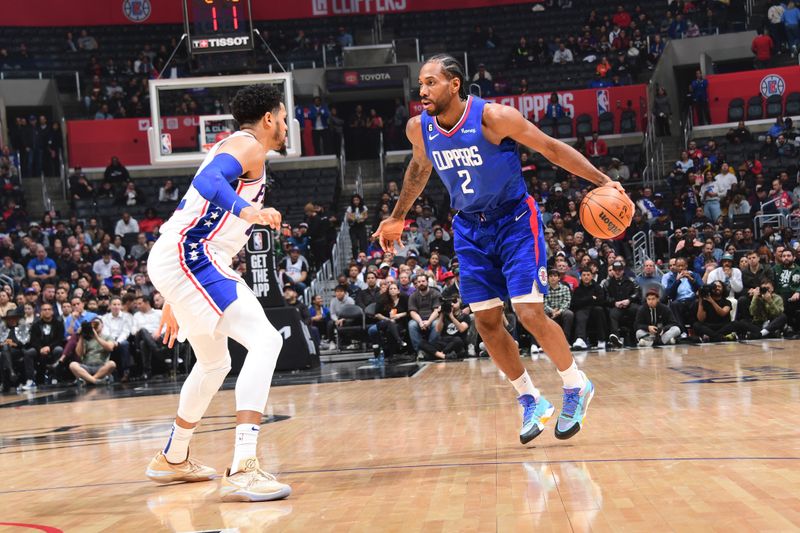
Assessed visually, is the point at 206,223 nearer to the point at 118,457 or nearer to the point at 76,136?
the point at 118,457

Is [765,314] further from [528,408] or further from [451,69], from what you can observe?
[451,69]

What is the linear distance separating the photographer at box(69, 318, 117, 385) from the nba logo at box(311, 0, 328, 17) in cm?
1717

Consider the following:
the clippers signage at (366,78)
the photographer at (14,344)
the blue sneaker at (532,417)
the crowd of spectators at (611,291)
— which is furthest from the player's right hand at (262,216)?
the clippers signage at (366,78)

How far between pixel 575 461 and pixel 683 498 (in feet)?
3.16

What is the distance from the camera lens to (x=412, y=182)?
5621mm

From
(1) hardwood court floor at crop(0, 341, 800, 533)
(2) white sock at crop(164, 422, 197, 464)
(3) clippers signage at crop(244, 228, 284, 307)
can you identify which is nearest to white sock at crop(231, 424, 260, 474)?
(1) hardwood court floor at crop(0, 341, 800, 533)

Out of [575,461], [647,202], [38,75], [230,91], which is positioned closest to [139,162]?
[38,75]

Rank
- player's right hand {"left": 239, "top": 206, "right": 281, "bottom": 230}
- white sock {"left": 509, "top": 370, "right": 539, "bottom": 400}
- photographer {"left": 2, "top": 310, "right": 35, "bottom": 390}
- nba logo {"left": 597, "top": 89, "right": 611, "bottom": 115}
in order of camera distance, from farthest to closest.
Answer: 1. nba logo {"left": 597, "top": 89, "right": 611, "bottom": 115}
2. photographer {"left": 2, "top": 310, "right": 35, "bottom": 390}
3. white sock {"left": 509, "top": 370, "right": 539, "bottom": 400}
4. player's right hand {"left": 239, "top": 206, "right": 281, "bottom": 230}

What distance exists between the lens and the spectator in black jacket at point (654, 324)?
13.3 metres

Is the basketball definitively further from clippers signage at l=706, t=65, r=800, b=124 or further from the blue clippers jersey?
clippers signage at l=706, t=65, r=800, b=124

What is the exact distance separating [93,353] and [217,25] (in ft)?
18.7

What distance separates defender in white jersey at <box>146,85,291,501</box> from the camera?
4086 millimetres

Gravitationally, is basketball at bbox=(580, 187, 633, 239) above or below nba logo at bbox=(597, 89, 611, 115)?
below

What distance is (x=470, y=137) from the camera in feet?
16.7
